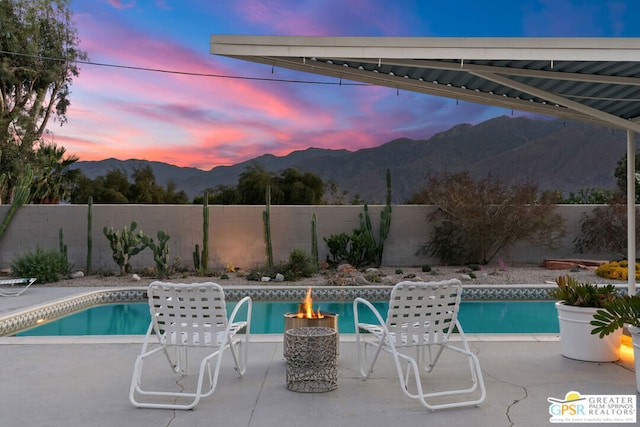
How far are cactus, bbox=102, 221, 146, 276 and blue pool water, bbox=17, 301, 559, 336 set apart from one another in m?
2.86

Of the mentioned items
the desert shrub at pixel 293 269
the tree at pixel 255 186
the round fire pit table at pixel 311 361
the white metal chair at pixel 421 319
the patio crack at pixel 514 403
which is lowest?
the desert shrub at pixel 293 269

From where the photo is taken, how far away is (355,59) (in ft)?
16.0

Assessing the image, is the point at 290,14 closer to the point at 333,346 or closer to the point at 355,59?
the point at 355,59

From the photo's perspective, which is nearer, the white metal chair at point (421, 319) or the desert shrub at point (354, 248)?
the white metal chair at point (421, 319)

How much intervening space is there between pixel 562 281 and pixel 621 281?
7.43m

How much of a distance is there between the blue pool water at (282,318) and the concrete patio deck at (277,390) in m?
2.75

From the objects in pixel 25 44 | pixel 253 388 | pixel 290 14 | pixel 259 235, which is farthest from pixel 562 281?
pixel 25 44

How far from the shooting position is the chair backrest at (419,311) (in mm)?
4105

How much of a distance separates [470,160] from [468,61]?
46.5m

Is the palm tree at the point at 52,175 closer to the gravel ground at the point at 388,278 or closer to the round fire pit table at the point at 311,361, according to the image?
the gravel ground at the point at 388,278

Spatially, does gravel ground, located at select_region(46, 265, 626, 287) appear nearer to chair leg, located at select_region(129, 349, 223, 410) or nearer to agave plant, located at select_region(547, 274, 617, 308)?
agave plant, located at select_region(547, 274, 617, 308)

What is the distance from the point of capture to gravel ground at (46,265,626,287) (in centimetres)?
1186

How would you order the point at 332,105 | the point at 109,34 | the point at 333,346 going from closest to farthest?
the point at 333,346 → the point at 109,34 → the point at 332,105

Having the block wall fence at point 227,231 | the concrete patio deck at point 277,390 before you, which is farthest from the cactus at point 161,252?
the concrete patio deck at point 277,390
